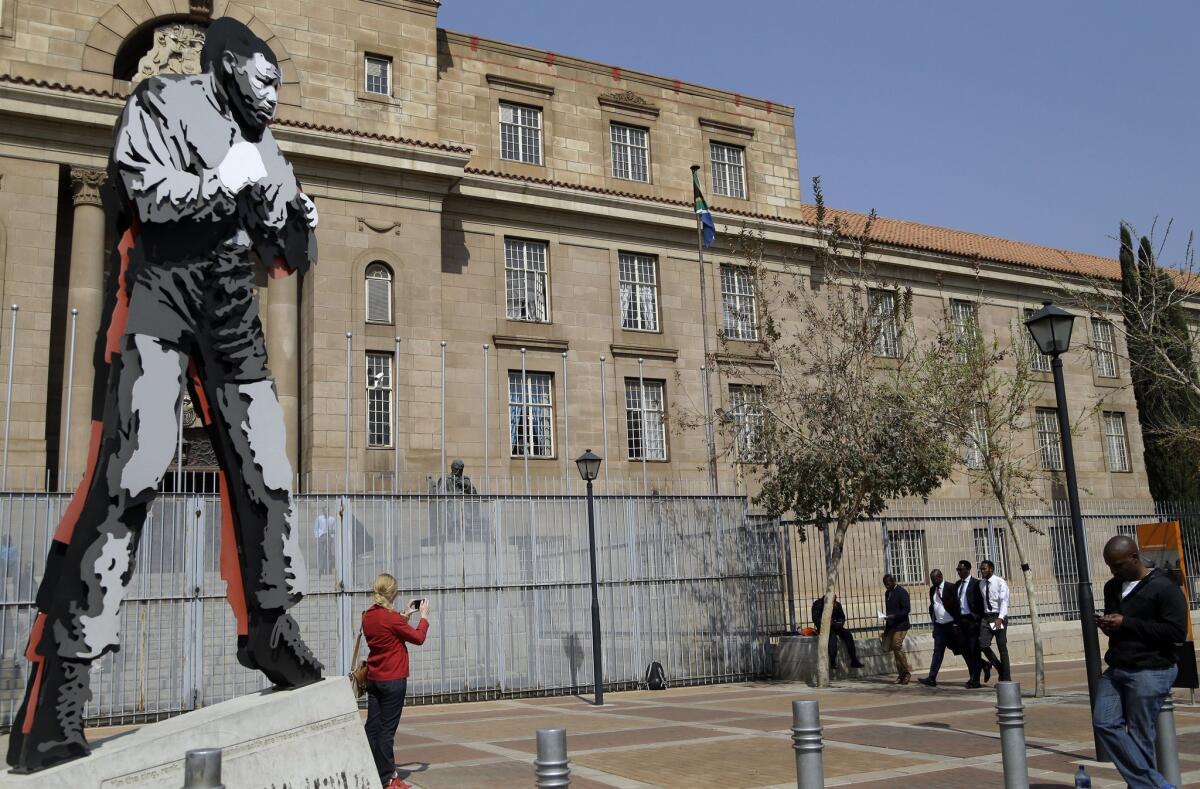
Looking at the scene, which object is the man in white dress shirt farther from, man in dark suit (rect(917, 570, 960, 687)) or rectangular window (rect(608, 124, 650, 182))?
rectangular window (rect(608, 124, 650, 182))

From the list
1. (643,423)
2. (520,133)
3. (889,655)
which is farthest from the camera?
(520,133)

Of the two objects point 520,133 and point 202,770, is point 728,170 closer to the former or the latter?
point 520,133

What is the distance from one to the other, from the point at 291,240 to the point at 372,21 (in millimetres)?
23599

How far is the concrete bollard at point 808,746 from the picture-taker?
6.53 meters

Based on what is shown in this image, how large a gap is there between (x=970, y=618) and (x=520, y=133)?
2142 centimetres

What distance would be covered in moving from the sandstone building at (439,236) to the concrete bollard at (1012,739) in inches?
506

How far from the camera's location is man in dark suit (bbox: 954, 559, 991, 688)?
17.3 meters

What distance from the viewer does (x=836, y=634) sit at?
1980 cm

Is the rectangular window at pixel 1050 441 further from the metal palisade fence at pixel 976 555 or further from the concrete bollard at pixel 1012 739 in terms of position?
the concrete bollard at pixel 1012 739

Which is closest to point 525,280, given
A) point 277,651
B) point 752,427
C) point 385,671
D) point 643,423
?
point 643,423

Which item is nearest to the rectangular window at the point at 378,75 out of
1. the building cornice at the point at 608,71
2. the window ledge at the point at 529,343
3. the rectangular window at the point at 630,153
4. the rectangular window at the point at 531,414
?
the building cornice at the point at 608,71

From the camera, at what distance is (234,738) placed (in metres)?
6.60

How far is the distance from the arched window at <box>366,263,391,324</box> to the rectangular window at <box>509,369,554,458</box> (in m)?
4.36

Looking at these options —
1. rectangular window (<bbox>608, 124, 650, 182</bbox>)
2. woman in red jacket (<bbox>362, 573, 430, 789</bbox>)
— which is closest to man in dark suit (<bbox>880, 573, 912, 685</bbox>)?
woman in red jacket (<bbox>362, 573, 430, 789</bbox>)
